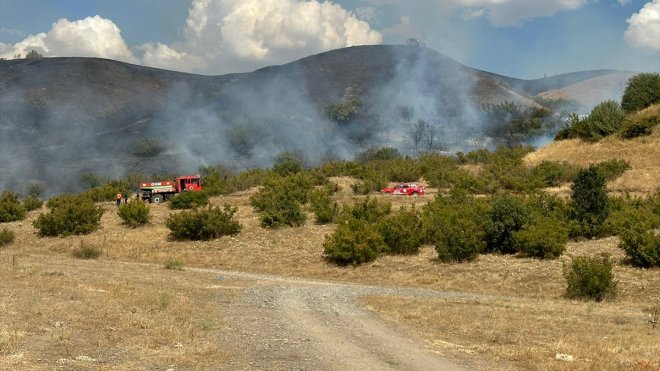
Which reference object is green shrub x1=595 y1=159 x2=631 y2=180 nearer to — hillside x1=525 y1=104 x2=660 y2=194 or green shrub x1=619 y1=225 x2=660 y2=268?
hillside x1=525 y1=104 x2=660 y2=194

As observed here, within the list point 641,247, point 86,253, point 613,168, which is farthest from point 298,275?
point 613,168

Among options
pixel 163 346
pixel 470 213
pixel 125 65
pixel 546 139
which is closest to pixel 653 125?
pixel 470 213

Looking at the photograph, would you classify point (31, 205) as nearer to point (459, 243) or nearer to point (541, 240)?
point (459, 243)

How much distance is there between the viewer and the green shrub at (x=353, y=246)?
67.2ft

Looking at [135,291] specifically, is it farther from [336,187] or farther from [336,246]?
[336,187]

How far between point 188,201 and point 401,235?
56.2ft

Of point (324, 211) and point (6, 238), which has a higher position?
point (324, 211)

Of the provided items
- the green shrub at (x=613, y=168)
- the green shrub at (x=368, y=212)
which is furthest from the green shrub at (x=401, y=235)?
the green shrub at (x=613, y=168)

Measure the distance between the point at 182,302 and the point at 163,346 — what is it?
402cm

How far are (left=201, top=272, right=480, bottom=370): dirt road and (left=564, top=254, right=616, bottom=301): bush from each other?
5.40 m

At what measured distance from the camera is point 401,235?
21547mm

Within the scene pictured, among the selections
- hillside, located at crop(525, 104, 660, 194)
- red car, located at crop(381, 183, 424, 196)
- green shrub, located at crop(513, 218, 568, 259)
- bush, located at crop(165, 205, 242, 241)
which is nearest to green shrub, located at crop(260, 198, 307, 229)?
bush, located at crop(165, 205, 242, 241)

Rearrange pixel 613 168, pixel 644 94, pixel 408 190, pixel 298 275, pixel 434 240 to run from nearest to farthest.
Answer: pixel 298 275
pixel 434 240
pixel 613 168
pixel 408 190
pixel 644 94

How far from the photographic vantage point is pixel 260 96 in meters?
95.9
